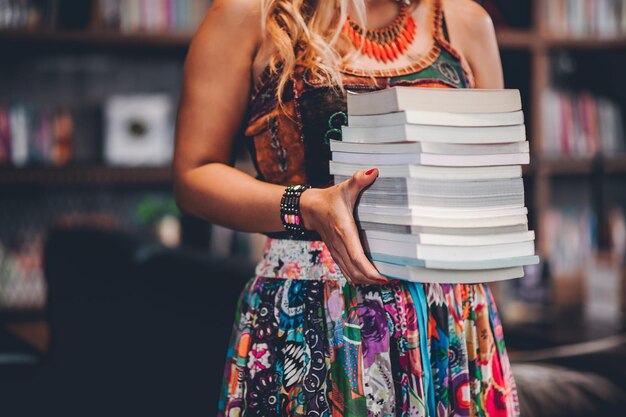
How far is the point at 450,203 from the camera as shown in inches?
29.7

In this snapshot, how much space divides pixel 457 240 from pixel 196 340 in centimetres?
74

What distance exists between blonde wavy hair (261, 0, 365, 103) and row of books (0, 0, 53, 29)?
1.75 m

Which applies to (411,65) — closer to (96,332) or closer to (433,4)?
(433,4)

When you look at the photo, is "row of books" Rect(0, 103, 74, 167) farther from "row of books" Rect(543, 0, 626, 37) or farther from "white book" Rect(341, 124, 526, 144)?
"white book" Rect(341, 124, 526, 144)

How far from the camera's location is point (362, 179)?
0.78 m

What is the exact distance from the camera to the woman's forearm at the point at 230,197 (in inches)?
35.8

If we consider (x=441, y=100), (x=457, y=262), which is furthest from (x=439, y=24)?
(x=457, y=262)

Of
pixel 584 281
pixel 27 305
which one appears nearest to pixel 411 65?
pixel 584 281

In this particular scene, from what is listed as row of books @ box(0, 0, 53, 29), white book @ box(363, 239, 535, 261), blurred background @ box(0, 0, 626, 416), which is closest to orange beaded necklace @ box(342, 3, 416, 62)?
white book @ box(363, 239, 535, 261)

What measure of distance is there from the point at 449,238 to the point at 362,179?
106mm

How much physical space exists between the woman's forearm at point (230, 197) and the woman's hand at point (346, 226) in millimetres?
89

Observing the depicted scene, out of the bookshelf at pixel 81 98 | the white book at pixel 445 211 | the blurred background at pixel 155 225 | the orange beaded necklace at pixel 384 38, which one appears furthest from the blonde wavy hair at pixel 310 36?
the bookshelf at pixel 81 98

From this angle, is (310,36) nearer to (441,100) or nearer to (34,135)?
(441,100)

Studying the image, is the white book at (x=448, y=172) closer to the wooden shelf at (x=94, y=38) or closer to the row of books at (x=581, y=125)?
the wooden shelf at (x=94, y=38)
